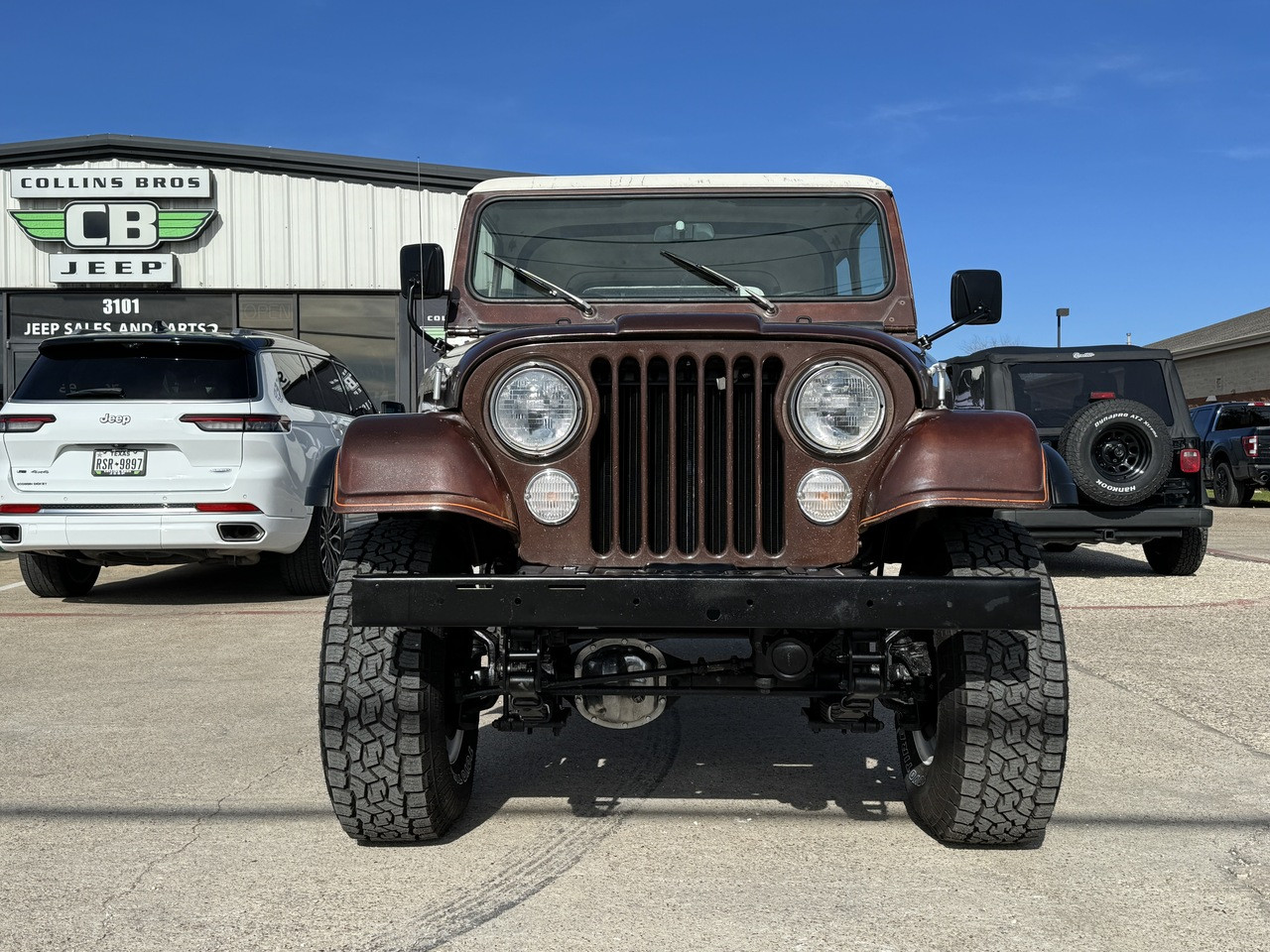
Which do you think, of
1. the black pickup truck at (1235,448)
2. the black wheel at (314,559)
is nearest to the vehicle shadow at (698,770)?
the black wheel at (314,559)

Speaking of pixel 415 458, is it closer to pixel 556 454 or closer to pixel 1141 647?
pixel 556 454

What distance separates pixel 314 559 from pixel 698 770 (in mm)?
4860

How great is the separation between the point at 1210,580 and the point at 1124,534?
919mm

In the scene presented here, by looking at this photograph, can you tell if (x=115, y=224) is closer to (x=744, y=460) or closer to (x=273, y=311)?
(x=273, y=311)

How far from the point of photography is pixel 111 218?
57.6 feet

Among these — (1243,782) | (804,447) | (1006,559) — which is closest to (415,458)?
(804,447)

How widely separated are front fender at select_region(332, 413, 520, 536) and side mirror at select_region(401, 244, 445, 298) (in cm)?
191

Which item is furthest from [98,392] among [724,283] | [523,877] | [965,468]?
[965,468]

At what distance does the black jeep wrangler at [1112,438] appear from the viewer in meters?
9.01

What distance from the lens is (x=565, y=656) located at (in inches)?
135

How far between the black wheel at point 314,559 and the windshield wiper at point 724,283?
4.30 meters

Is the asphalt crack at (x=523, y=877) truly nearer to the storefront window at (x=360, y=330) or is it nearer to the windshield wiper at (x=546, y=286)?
the windshield wiper at (x=546, y=286)

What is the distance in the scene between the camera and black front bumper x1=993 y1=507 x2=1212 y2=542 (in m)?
9.30

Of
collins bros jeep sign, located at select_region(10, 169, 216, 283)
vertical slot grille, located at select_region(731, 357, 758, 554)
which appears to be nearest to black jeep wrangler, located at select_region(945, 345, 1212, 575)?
vertical slot grille, located at select_region(731, 357, 758, 554)
